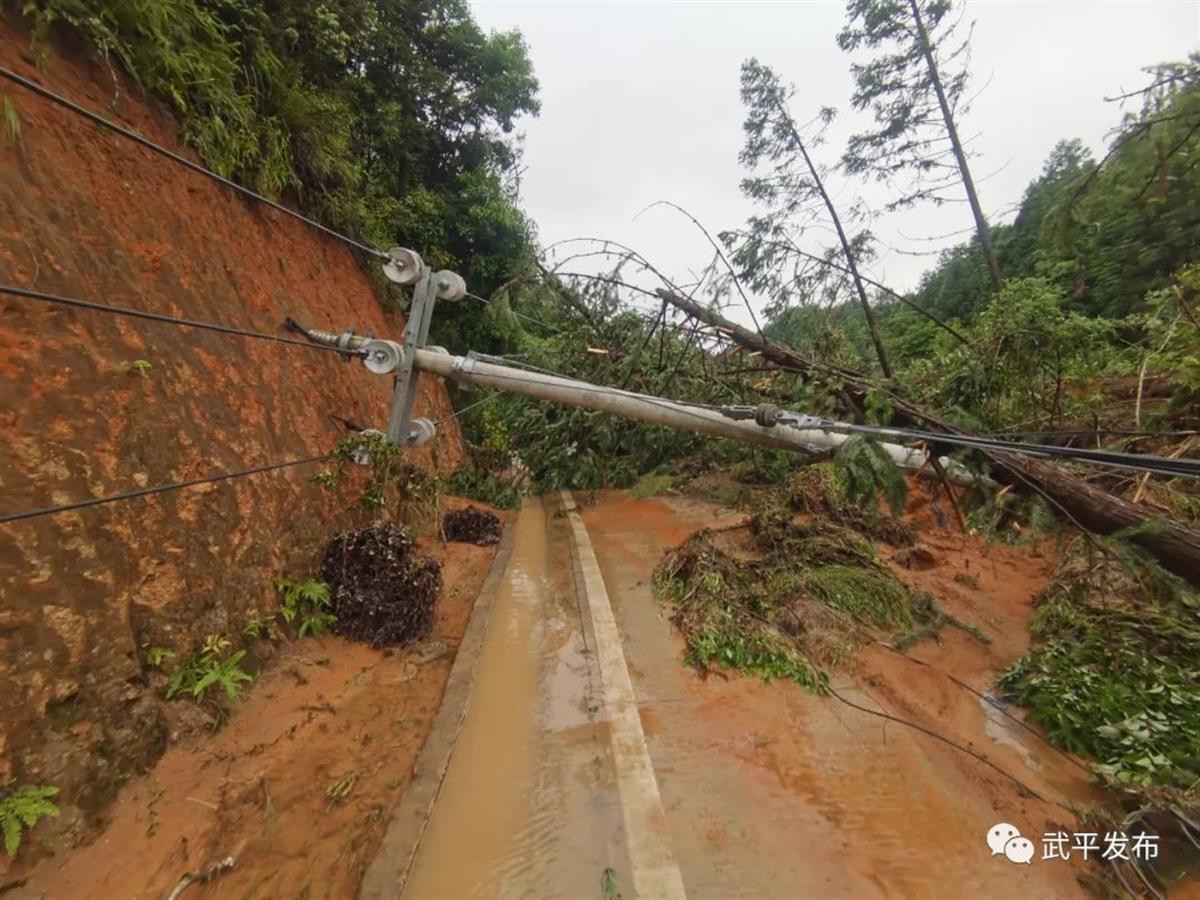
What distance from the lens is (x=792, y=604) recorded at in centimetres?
445

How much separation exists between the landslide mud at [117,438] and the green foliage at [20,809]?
0.06 meters

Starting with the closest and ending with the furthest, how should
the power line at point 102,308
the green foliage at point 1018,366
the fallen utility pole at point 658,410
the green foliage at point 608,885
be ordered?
the power line at point 102,308 → the green foliage at point 608,885 → the fallen utility pole at point 658,410 → the green foliage at point 1018,366

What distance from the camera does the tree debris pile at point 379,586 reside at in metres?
4.04

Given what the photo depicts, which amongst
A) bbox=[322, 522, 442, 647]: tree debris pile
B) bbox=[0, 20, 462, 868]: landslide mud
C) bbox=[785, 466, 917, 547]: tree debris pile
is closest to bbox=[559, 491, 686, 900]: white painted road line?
bbox=[322, 522, 442, 647]: tree debris pile

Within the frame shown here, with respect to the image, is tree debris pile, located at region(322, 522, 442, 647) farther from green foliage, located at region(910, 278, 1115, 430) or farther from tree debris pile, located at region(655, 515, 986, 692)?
green foliage, located at region(910, 278, 1115, 430)

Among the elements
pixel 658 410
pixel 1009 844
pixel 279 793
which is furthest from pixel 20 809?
pixel 1009 844

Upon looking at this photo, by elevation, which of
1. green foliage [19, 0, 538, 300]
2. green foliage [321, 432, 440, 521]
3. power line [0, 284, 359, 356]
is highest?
green foliage [19, 0, 538, 300]

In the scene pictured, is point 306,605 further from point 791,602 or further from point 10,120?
point 791,602

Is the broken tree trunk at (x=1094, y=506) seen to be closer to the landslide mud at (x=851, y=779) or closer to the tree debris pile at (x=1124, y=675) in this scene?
the tree debris pile at (x=1124, y=675)

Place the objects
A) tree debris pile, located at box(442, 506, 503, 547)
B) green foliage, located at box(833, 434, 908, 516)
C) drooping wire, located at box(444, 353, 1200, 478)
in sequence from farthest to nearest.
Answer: tree debris pile, located at box(442, 506, 503, 547), green foliage, located at box(833, 434, 908, 516), drooping wire, located at box(444, 353, 1200, 478)

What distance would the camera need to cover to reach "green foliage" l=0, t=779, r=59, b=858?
6.43 feet

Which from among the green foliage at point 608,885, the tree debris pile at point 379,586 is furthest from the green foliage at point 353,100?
the green foliage at point 608,885

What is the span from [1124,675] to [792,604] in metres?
2.12

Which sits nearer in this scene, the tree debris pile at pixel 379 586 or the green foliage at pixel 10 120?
the green foliage at pixel 10 120
